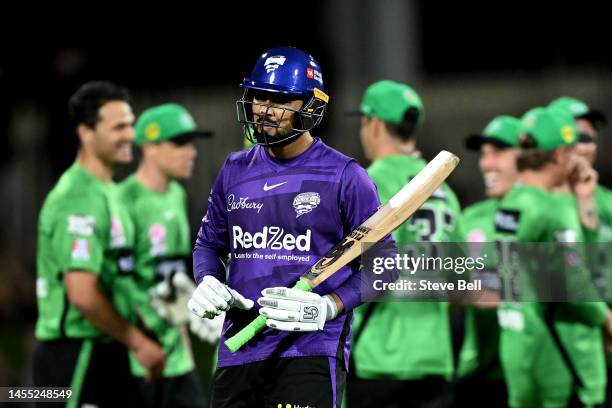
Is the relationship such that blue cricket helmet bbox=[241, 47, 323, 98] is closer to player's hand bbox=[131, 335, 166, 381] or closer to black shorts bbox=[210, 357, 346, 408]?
black shorts bbox=[210, 357, 346, 408]

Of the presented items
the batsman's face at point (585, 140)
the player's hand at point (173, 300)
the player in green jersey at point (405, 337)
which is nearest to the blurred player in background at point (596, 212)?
the batsman's face at point (585, 140)

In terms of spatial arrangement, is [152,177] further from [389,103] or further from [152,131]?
[389,103]

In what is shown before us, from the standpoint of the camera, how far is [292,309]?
13.7 feet

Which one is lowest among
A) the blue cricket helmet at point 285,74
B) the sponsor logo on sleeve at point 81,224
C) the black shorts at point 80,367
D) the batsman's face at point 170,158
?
the black shorts at point 80,367

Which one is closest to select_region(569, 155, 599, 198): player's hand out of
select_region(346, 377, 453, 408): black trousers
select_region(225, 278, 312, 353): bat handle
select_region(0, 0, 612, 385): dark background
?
select_region(346, 377, 453, 408): black trousers

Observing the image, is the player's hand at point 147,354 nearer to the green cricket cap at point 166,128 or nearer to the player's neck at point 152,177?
the player's neck at point 152,177

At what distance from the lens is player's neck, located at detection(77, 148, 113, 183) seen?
21.4ft

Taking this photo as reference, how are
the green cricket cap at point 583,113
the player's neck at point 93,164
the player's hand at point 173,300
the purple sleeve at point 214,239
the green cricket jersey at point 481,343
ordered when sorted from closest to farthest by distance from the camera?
the purple sleeve at point 214,239 → the player's neck at point 93,164 → the player's hand at point 173,300 → the green cricket jersey at point 481,343 → the green cricket cap at point 583,113

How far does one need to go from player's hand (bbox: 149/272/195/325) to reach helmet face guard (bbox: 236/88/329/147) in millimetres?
2547

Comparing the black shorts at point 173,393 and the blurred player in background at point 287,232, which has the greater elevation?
the blurred player in background at point 287,232

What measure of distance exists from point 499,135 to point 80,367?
325cm

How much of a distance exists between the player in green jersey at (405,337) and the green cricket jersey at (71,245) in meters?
1.41

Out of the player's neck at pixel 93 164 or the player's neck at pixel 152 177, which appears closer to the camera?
the player's neck at pixel 93 164

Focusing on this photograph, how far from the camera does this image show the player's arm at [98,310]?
6008 millimetres
